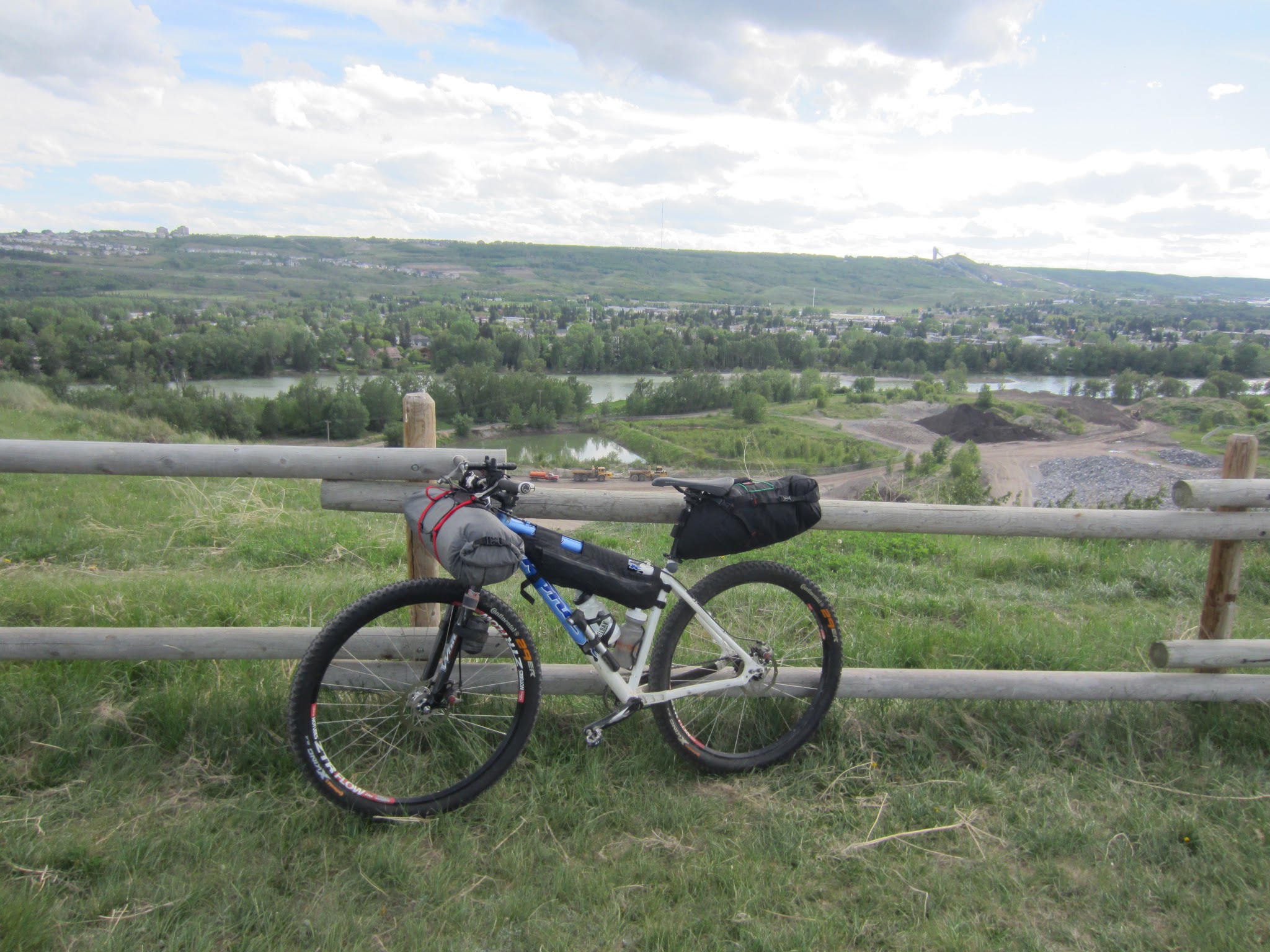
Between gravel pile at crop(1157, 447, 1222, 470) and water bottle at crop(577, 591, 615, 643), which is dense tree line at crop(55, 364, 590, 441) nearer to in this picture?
gravel pile at crop(1157, 447, 1222, 470)

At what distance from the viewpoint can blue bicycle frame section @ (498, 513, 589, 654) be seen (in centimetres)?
302

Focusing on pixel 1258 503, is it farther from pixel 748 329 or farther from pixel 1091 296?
pixel 1091 296

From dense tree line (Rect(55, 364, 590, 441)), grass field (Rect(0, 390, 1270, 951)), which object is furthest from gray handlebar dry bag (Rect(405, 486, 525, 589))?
dense tree line (Rect(55, 364, 590, 441))

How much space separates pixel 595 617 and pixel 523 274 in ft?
402

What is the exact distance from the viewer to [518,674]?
3.08 meters

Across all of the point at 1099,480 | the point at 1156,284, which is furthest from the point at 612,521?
the point at 1156,284

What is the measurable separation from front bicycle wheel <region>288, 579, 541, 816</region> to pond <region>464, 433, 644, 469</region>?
400 inches

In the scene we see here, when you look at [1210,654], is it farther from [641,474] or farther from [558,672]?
[641,474]

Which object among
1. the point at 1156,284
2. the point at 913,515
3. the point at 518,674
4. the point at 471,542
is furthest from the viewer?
the point at 1156,284

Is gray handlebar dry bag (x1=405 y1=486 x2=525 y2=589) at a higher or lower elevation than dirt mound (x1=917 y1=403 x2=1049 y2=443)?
higher

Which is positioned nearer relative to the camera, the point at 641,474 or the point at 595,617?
the point at 595,617

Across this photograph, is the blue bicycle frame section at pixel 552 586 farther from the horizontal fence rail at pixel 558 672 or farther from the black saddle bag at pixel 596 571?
the horizontal fence rail at pixel 558 672

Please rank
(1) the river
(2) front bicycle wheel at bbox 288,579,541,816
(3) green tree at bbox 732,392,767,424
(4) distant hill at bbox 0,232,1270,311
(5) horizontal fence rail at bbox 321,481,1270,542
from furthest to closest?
(4) distant hill at bbox 0,232,1270,311 → (1) the river → (3) green tree at bbox 732,392,767,424 → (5) horizontal fence rail at bbox 321,481,1270,542 → (2) front bicycle wheel at bbox 288,579,541,816

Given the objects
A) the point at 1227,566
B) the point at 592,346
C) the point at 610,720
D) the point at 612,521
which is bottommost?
the point at 592,346
